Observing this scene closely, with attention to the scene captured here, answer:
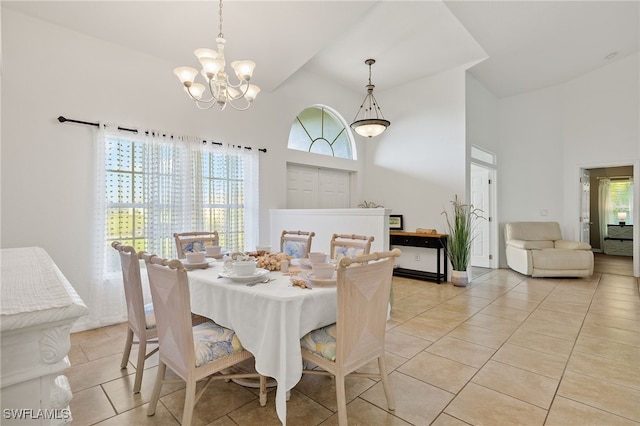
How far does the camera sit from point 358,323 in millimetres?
1570

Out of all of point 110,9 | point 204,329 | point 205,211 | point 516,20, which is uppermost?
point 516,20

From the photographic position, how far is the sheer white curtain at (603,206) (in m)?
8.19

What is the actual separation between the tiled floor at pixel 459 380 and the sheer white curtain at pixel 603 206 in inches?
243

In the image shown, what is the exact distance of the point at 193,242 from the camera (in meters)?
2.98

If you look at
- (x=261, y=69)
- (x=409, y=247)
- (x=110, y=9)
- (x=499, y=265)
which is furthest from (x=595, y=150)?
(x=110, y=9)

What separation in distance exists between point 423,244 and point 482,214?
6.47ft

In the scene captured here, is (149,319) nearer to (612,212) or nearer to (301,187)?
(301,187)

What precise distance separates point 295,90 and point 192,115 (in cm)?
185

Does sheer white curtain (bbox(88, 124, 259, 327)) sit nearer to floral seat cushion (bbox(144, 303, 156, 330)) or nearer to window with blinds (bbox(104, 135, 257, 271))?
window with blinds (bbox(104, 135, 257, 271))

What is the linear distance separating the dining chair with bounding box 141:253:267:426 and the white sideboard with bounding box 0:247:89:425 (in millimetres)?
689

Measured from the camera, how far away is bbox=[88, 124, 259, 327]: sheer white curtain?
10.1 feet

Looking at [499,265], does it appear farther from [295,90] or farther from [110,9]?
[110,9]

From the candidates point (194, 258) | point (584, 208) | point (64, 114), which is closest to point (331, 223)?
point (194, 258)

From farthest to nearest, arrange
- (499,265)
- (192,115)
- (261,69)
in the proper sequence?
(499,265)
(261,69)
(192,115)
